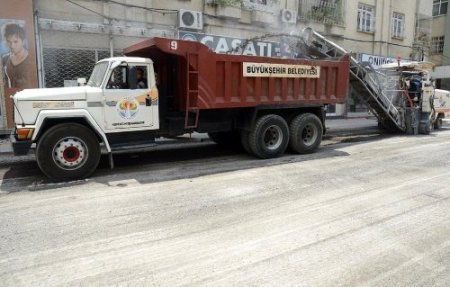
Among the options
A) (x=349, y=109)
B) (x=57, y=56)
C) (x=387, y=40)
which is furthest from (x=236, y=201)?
(x=387, y=40)

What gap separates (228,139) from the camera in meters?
10.4

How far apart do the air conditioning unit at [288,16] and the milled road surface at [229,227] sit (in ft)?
35.8

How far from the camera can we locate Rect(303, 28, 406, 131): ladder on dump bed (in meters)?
12.1

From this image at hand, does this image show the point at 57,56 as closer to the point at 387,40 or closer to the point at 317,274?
the point at 317,274

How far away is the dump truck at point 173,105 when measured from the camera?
6820mm

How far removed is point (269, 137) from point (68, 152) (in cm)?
475

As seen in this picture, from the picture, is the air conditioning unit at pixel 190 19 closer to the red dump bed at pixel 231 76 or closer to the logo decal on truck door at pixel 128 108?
the red dump bed at pixel 231 76

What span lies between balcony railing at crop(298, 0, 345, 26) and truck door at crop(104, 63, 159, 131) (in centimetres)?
1252

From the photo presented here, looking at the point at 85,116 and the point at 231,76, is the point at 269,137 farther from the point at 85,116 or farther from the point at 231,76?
the point at 85,116

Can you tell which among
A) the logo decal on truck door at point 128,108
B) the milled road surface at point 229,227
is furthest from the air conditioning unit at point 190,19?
the milled road surface at point 229,227

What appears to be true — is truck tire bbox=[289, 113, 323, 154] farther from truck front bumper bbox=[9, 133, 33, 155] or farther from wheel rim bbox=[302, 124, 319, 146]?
truck front bumper bbox=[9, 133, 33, 155]

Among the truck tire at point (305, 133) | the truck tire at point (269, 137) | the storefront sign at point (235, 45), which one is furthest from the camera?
the storefront sign at point (235, 45)

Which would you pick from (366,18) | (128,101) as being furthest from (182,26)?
(366,18)

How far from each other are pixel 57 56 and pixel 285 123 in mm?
7945
